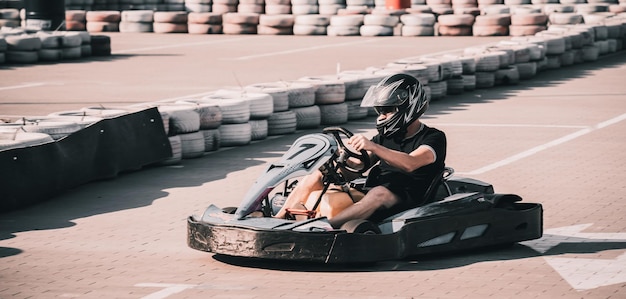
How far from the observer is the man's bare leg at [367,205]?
692cm

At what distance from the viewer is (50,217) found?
879cm

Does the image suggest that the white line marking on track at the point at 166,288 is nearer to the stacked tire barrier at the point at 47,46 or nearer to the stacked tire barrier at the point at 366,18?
the stacked tire barrier at the point at 47,46

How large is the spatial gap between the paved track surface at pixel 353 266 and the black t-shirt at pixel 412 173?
41 cm

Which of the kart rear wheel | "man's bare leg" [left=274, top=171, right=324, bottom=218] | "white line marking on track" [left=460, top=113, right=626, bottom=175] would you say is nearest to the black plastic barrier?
"man's bare leg" [left=274, top=171, right=324, bottom=218]

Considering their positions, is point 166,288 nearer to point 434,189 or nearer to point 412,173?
point 412,173

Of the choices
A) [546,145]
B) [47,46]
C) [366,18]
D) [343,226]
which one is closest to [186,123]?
[546,145]

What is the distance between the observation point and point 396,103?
23.9 ft

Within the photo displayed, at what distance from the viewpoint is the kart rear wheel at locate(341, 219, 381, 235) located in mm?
6738

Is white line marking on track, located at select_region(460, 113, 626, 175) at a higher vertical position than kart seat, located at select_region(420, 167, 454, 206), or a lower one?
lower

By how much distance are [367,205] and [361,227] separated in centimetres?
28

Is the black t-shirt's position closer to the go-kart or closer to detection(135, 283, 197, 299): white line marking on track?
the go-kart

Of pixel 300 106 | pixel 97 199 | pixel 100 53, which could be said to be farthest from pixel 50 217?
pixel 100 53

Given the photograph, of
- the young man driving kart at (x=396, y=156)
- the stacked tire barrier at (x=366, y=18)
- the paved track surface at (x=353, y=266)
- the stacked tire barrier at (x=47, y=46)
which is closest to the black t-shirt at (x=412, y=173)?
the young man driving kart at (x=396, y=156)

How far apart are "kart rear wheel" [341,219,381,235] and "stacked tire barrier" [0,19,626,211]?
3.18 metres
